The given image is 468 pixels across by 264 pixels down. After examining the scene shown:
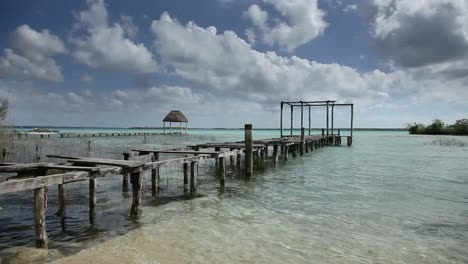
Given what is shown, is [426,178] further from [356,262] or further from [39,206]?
[39,206]

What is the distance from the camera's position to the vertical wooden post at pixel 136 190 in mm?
7941

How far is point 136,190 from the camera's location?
8.08 meters

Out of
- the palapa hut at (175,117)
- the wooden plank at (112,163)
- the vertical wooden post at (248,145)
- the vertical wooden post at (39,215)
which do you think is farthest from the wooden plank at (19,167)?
the palapa hut at (175,117)

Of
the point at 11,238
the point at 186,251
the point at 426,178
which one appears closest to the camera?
the point at 186,251

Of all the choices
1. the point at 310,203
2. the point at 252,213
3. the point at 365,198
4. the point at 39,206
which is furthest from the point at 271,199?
the point at 39,206

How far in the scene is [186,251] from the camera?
609cm

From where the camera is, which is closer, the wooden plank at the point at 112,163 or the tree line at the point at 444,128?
the wooden plank at the point at 112,163

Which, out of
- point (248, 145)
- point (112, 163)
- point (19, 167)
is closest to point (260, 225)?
point (112, 163)

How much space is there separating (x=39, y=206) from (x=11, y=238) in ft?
4.89

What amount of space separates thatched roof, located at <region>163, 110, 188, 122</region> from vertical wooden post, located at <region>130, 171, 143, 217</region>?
205 ft

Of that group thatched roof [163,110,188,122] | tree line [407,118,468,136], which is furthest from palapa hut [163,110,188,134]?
tree line [407,118,468,136]

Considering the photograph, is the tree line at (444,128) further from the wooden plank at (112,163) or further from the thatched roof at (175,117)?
the wooden plank at (112,163)

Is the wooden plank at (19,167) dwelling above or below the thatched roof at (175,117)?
below

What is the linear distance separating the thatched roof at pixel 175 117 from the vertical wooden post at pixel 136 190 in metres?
62.6
